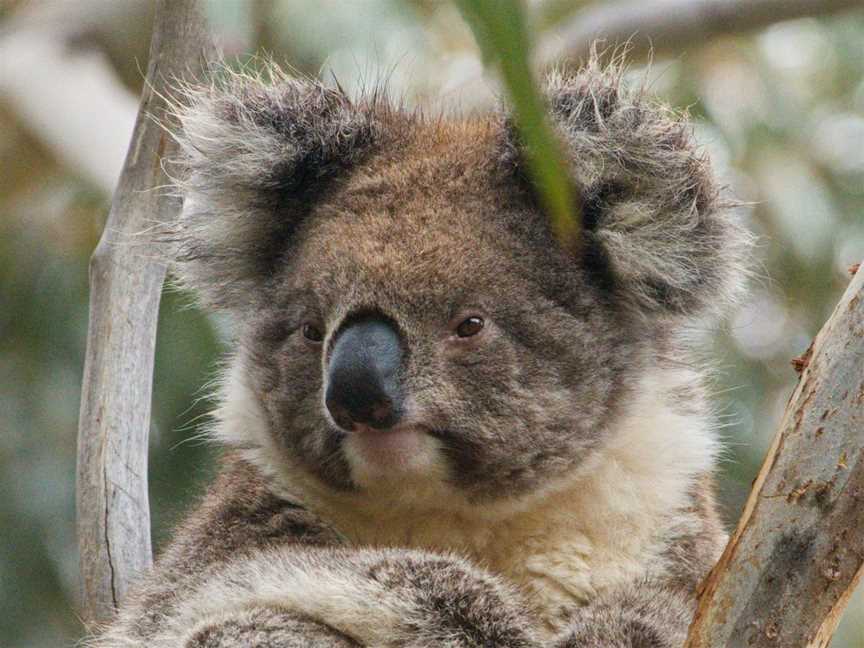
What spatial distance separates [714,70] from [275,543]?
4.91 m

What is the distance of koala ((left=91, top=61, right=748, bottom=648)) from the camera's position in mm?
2094

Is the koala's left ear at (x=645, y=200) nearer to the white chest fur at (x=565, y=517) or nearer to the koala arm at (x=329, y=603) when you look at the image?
the white chest fur at (x=565, y=517)

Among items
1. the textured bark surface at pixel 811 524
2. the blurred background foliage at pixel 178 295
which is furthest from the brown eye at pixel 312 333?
the blurred background foliage at pixel 178 295

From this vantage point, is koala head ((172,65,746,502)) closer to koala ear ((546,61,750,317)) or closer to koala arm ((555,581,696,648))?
koala ear ((546,61,750,317))

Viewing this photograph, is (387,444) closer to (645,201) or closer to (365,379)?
(365,379)

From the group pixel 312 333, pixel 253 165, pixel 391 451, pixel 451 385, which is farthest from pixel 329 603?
pixel 253 165

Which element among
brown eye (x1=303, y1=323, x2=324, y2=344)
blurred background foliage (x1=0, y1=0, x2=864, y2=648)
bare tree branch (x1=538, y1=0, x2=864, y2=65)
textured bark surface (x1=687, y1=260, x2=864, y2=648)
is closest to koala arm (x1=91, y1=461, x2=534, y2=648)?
brown eye (x1=303, y1=323, x2=324, y2=344)

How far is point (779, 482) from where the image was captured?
1.64m

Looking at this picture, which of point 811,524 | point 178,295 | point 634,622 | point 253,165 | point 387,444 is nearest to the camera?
point 811,524

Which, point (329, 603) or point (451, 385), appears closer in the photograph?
point (329, 603)

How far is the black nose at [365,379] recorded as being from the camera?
6.86ft

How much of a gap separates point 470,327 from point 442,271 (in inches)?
4.5

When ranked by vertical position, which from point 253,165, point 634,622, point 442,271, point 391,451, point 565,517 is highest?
point 253,165

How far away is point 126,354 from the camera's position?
8.71ft
